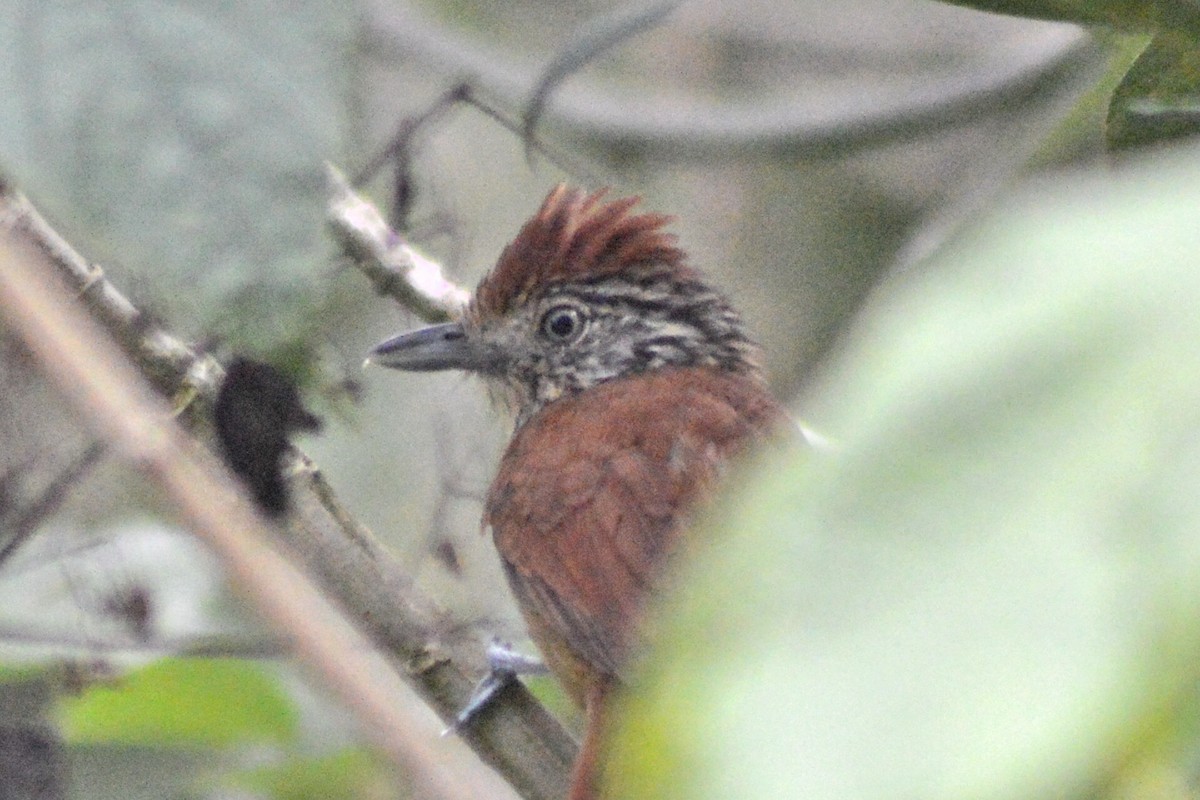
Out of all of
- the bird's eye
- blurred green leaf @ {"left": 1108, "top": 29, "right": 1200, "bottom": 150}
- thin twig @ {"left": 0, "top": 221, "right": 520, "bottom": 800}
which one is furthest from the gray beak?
thin twig @ {"left": 0, "top": 221, "right": 520, "bottom": 800}

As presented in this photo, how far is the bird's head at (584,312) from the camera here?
3529 millimetres

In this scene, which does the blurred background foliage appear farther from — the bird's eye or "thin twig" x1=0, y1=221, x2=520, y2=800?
the bird's eye

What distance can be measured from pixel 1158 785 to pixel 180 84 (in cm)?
75

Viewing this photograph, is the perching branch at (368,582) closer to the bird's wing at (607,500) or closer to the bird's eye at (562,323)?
the bird's wing at (607,500)

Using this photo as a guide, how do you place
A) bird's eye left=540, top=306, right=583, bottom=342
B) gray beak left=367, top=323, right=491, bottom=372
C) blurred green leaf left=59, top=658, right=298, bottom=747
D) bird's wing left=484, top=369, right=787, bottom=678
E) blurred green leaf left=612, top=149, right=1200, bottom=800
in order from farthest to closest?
bird's eye left=540, top=306, right=583, bottom=342 → gray beak left=367, top=323, right=491, bottom=372 → bird's wing left=484, top=369, right=787, bottom=678 → blurred green leaf left=59, top=658, right=298, bottom=747 → blurred green leaf left=612, top=149, right=1200, bottom=800

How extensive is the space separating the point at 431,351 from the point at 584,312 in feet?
1.27

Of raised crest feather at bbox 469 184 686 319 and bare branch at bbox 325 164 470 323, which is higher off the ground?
bare branch at bbox 325 164 470 323

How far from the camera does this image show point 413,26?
5426mm

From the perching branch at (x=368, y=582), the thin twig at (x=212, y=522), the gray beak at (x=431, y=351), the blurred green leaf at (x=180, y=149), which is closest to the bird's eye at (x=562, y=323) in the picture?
the gray beak at (x=431, y=351)

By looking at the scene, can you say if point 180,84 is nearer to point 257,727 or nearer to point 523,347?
point 257,727

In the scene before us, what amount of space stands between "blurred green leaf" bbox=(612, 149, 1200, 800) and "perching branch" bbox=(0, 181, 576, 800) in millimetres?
1073

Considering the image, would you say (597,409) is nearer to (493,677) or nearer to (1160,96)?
(493,677)

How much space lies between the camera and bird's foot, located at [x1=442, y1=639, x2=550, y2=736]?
7.54 feet

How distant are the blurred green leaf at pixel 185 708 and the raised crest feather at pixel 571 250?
3.91 feet
